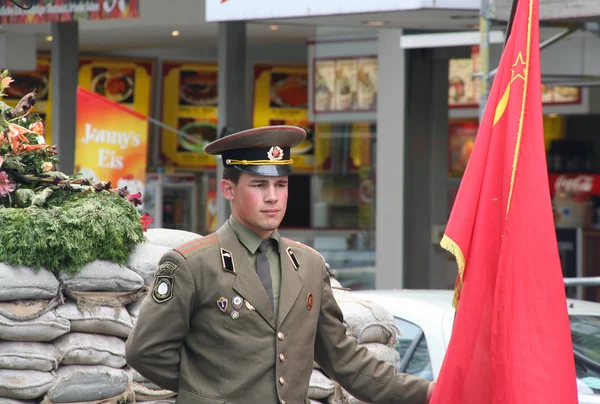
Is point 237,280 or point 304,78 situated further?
point 304,78

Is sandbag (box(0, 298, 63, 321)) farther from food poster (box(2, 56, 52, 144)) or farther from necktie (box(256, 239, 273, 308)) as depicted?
food poster (box(2, 56, 52, 144))

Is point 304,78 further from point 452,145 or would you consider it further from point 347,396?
point 347,396

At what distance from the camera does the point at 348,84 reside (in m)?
12.3

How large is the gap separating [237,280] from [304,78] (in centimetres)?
1216

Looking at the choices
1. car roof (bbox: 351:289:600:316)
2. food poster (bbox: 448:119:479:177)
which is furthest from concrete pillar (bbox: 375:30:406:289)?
car roof (bbox: 351:289:600:316)

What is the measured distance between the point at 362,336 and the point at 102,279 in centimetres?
110

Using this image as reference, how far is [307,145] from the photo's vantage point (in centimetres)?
1512

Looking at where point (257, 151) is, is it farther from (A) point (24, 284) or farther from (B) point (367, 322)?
(B) point (367, 322)

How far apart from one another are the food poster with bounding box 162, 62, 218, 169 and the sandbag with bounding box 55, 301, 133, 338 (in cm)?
1180

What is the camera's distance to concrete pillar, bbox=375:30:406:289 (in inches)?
475

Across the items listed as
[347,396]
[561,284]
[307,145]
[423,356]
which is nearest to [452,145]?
[307,145]

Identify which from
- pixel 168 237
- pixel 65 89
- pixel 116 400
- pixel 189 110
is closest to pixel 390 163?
pixel 65 89

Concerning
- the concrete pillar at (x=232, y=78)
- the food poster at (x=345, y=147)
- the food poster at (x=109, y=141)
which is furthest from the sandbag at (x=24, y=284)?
the food poster at (x=345, y=147)

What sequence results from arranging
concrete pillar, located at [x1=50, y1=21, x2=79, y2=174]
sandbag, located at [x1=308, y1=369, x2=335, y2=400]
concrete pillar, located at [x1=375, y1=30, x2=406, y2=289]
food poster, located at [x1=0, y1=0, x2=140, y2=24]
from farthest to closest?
1. concrete pillar, located at [x1=375, y1=30, x2=406, y2=289]
2. concrete pillar, located at [x1=50, y1=21, x2=79, y2=174]
3. food poster, located at [x1=0, y1=0, x2=140, y2=24]
4. sandbag, located at [x1=308, y1=369, x2=335, y2=400]
